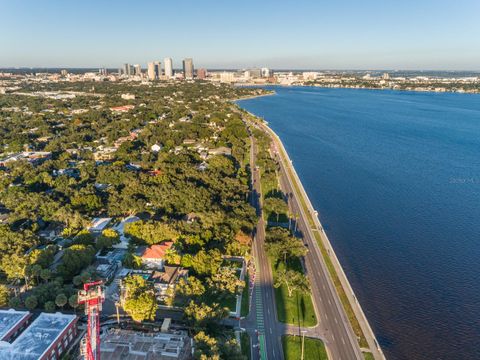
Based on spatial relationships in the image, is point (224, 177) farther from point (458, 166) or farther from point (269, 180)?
point (458, 166)

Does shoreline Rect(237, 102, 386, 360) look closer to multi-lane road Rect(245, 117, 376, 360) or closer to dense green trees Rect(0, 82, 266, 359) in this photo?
multi-lane road Rect(245, 117, 376, 360)

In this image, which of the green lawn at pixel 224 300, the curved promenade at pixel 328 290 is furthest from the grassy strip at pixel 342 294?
the green lawn at pixel 224 300

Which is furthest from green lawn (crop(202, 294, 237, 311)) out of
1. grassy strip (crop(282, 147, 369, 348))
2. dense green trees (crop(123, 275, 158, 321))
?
grassy strip (crop(282, 147, 369, 348))

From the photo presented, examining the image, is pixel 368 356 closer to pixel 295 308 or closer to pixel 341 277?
pixel 295 308

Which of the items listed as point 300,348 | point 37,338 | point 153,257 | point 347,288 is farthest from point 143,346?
point 347,288

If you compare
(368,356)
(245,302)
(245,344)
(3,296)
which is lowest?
(368,356)

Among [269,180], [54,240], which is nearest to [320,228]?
[269,180]
